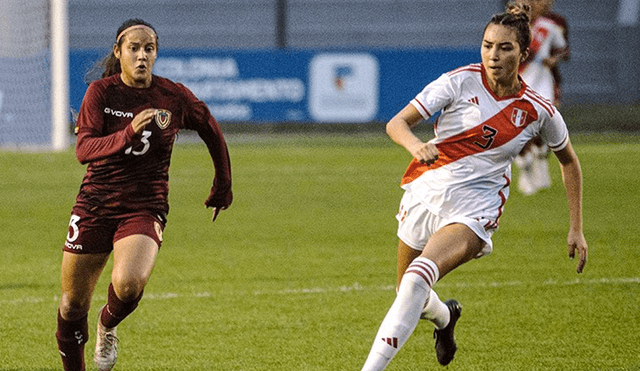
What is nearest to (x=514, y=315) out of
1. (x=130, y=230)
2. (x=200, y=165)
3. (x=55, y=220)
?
(x=130, y=230)

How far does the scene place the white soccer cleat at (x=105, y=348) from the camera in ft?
17.9

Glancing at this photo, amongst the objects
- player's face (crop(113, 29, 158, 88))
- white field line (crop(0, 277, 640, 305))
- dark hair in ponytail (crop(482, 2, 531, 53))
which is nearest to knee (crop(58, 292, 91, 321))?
player's face (crop(113, 29, 158, 88))

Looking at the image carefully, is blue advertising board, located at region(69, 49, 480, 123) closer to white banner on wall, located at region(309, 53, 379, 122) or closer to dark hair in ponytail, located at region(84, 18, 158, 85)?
white banner on wall, located at region(309, 53, 379, 122)

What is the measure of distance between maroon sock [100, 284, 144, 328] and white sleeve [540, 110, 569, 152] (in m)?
1.98

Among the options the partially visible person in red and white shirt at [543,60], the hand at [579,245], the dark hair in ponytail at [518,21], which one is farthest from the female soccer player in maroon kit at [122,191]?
the partially visible person in red and white shirt at [543,60]

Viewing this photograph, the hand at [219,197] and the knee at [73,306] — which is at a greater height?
the hand at [219,197]

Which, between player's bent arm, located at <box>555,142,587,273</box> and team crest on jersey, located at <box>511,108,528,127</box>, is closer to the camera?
team crest on jersey, located at <box>511,108,528,127</box>

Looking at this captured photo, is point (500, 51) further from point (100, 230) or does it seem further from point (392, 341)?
point (100, 230)

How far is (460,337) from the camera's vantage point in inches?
254

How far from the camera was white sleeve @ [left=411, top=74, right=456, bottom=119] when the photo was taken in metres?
5.00

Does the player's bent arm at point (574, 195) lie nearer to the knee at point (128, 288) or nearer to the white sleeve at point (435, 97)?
the white sleeve at point (435, 97)

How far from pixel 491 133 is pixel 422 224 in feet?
1.69

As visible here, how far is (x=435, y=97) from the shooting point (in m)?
5.05

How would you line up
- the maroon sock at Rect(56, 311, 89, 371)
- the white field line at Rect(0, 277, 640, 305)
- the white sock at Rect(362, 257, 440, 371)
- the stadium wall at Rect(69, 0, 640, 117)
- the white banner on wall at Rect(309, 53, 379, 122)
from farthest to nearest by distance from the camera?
the stadium wall at Rect(69, 0, 640, 117)
the white banner on wall at Rect(309, 53, 379, 122)
the white field line at Rect(0, 277, 640, 305)
the maroon sock at Rect(56, 311, 89, 371)
the white sock at Rect(362, 257, 440, 371)
